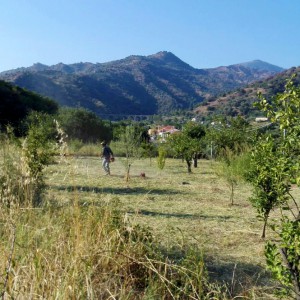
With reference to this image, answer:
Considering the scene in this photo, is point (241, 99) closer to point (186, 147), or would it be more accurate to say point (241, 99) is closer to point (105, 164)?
point (186, 147)

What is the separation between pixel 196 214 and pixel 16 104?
30098 mm

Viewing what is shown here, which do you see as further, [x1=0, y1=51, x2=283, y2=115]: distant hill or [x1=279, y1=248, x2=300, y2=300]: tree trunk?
[x1=0, y1=51, x2=283, y2=115]: distant hill

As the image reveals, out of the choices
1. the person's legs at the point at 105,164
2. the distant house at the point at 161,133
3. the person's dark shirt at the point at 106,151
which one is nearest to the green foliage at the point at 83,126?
the distant house at the point at 161,133

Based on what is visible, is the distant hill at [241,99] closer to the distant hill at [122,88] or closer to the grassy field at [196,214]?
the distant hill at [122,88]

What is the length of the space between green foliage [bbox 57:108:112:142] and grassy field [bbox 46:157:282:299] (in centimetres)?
2182

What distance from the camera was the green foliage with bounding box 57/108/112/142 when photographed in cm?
3859

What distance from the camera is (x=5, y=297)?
2.11 metres

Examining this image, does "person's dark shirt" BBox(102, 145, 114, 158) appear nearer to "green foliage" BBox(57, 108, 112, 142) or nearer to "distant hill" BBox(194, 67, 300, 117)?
"green foliage" BBox(57, 108, 112, 142)

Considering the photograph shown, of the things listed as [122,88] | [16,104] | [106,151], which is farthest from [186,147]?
[122,88]

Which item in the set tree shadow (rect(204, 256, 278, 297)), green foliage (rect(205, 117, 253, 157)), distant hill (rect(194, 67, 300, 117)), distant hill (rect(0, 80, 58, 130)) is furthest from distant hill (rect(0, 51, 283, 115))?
tree shadow (rect(204, 256, 278, 297))

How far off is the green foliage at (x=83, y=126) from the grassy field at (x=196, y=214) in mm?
21825

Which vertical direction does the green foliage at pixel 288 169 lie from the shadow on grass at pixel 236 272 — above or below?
above

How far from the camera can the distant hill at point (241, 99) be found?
5325 centimetres

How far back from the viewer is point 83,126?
39.7 m
